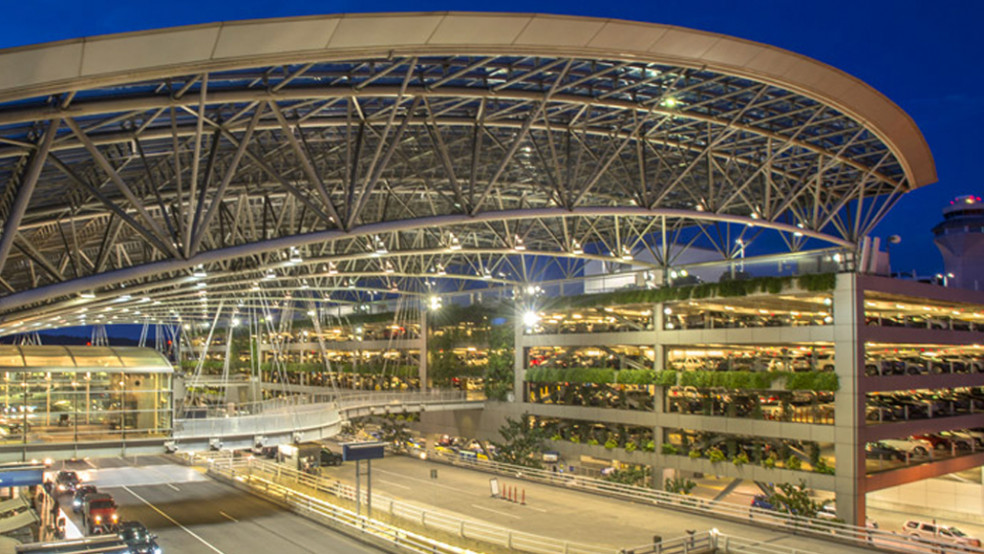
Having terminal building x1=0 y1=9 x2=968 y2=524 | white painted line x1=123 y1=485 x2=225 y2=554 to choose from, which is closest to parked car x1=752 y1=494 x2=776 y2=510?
terminal building x1=0 y1=9 x2=968 y2=524

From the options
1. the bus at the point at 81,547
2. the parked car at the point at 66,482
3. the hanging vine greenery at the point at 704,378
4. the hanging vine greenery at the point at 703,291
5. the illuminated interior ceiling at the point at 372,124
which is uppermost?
the illuminated interior ceiling at the point at 372,124

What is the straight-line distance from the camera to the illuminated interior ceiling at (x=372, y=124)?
16.1 meters

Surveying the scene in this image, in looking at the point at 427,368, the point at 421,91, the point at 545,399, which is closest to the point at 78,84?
the point at 421,91

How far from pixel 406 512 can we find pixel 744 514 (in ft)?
45.8

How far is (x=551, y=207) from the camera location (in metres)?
32.6

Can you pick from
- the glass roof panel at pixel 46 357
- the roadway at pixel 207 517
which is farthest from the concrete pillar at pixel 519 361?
the glass roof panel at pixel 46 357

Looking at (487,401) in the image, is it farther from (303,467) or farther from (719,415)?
(719,415)

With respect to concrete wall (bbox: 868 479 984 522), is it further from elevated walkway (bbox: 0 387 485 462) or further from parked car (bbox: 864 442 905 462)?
elevated walkway (bbox: 0 387 485 462)

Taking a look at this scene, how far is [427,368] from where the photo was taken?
3100 inches

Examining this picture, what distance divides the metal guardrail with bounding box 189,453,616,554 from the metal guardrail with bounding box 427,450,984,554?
304 inches

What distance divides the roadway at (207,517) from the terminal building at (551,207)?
16.4 ft

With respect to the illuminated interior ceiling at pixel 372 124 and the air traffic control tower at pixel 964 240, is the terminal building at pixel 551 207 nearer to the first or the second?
the illuminated interior ceiling at pixel 372 124

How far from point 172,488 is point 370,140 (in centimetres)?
2432

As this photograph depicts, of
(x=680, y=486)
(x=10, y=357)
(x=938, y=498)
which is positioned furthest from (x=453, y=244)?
(x=938, y=498)
